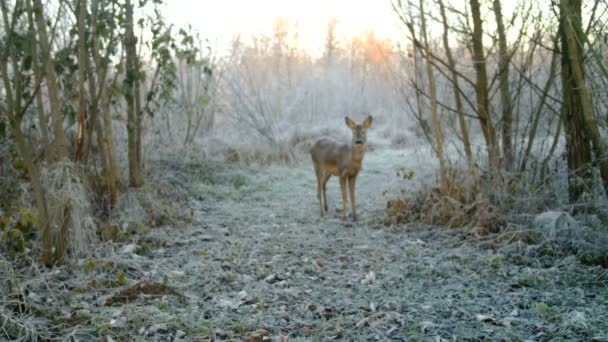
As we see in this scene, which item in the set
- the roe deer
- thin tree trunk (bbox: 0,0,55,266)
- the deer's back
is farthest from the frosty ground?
the deer's back

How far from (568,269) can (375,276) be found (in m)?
1.47

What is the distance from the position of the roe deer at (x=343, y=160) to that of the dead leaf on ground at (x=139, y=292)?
3.78m

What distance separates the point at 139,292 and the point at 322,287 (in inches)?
54.7

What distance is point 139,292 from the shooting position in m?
4.23

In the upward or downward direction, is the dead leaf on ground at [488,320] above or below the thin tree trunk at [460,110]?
below

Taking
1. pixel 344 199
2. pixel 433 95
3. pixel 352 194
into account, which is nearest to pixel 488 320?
pixel 433 95

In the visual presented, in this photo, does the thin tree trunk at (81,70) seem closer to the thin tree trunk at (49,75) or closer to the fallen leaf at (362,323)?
the thin tree trunk at (49,75)

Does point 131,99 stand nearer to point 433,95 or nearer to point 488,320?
point 433,95

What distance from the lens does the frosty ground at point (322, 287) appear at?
362 centimetres

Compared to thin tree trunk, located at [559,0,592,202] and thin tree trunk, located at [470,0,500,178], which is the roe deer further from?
thin tree trunk, located at [559,0,592,202]

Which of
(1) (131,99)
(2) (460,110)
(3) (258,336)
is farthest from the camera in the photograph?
(1) (131,99)

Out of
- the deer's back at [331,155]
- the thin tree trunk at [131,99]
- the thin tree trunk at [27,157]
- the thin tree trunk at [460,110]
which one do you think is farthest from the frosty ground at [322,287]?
the deer's back at [331,155]

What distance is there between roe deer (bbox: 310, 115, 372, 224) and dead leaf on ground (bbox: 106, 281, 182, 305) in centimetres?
378

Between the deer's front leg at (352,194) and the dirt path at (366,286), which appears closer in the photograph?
the dirt path at (366,286)
